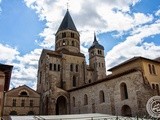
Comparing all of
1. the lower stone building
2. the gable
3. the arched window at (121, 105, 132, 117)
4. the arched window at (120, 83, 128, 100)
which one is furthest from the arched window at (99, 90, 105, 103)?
the gable

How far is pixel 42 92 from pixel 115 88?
20854mm

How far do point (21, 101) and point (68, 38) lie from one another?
1968 centimetres

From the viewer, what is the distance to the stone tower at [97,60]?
5397 centimetres

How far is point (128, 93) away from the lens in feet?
77.3

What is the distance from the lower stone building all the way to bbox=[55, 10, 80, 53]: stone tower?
15057mm

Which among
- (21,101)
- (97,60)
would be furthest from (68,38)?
(21,101)

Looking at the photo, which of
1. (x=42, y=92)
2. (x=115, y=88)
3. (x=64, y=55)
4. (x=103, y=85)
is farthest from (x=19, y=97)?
(x=115, y=88)

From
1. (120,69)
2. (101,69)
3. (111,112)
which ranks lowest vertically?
(111,112)

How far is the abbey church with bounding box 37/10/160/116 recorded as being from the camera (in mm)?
23141

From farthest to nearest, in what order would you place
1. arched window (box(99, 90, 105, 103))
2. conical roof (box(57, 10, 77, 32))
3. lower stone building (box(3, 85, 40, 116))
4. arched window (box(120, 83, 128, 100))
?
conical roof (box(57, 10, 77, 32)), lower stone building (box(3, 85, 40, 116)), arched window (box(99, 90, 105, 103)), arched window (box(120, 83, 128, 100))

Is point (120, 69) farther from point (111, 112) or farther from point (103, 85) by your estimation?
point (111, 112)

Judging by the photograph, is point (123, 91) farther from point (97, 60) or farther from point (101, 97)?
point (97, 60)

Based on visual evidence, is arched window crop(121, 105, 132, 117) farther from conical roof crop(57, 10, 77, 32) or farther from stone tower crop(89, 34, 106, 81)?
conical roof crop(57, 10, 77, 32)

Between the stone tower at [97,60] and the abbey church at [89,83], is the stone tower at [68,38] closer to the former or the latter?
the abbey church at [89,83]
